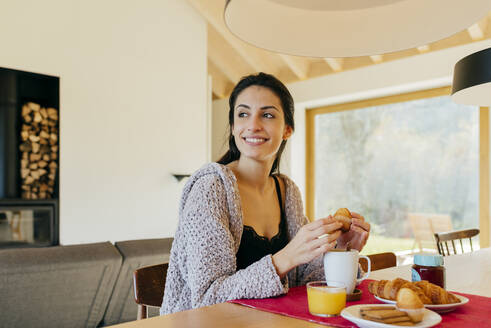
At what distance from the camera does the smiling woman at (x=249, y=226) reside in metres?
1.08

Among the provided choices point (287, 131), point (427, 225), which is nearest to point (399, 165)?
point (427, 225)

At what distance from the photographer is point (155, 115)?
4.94 metres

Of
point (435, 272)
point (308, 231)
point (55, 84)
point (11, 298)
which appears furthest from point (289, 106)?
point (55, 84)

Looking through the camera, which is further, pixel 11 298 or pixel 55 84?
pixel 55 84

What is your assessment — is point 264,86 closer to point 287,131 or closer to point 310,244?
point 287,131

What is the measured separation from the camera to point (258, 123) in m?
1.43

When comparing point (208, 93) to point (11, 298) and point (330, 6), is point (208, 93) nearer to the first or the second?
point (11, 298)

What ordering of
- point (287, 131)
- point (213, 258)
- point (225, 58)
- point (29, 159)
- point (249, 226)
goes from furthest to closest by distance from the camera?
point (225, 58) < point (29, 159) < point (287, 131) < point (249, 226) < point (213, 258)

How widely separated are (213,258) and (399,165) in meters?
4.79

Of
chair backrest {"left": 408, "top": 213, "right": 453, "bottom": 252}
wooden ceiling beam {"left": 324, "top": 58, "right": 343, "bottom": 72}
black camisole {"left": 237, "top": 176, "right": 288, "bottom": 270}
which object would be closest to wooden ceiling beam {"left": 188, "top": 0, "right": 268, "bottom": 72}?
wooden ceiling beam {"left": 324, "top": 58, "right": 343, "bottom": 72}

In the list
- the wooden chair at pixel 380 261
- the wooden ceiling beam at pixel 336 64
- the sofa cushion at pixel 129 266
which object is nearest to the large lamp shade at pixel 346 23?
the wooden chair at pixel 380 261

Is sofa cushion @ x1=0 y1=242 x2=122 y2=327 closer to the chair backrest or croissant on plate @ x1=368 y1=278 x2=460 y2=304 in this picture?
croissant on plate @ x1=368 y1=278 x2=460 y2=304

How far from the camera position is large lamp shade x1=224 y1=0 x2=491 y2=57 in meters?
0.92

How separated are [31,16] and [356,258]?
157 inches
